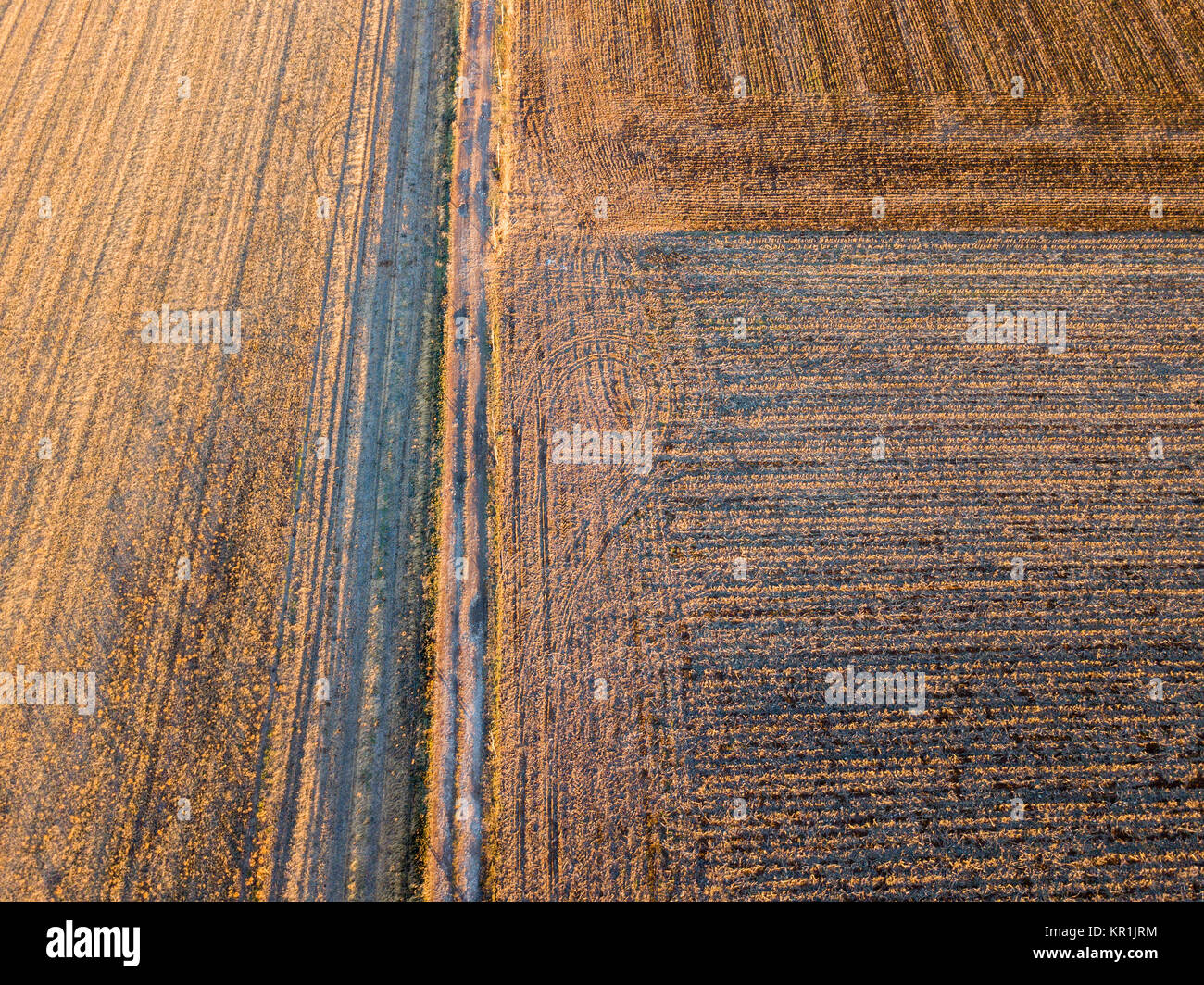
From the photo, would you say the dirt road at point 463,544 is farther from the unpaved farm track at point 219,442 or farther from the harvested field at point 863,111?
the harvested field at point 863,111

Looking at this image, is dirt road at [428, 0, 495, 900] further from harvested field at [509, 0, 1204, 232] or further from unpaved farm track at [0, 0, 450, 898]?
harvested field at [509, 0, 1204, 232]

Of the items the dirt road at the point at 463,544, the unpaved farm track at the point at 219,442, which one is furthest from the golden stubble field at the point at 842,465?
the unpaved farm track at the point at 219,442

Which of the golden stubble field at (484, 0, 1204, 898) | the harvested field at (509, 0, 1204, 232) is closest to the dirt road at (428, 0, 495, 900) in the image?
the golden stubble field at (484, 0, 1204, 898)

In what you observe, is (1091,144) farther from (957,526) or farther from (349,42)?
(349,42)

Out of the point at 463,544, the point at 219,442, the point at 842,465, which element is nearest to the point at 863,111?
the point at 842,465

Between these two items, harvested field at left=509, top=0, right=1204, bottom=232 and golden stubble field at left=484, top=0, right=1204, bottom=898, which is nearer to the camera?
golden stubble field at left=484, top=0, right=1204, bottom=898

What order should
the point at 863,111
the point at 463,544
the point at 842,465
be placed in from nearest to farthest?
the point at 463,544 < the point at 842,465 < the point at 863,111

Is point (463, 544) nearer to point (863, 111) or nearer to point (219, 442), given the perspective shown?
point (219, 442)
